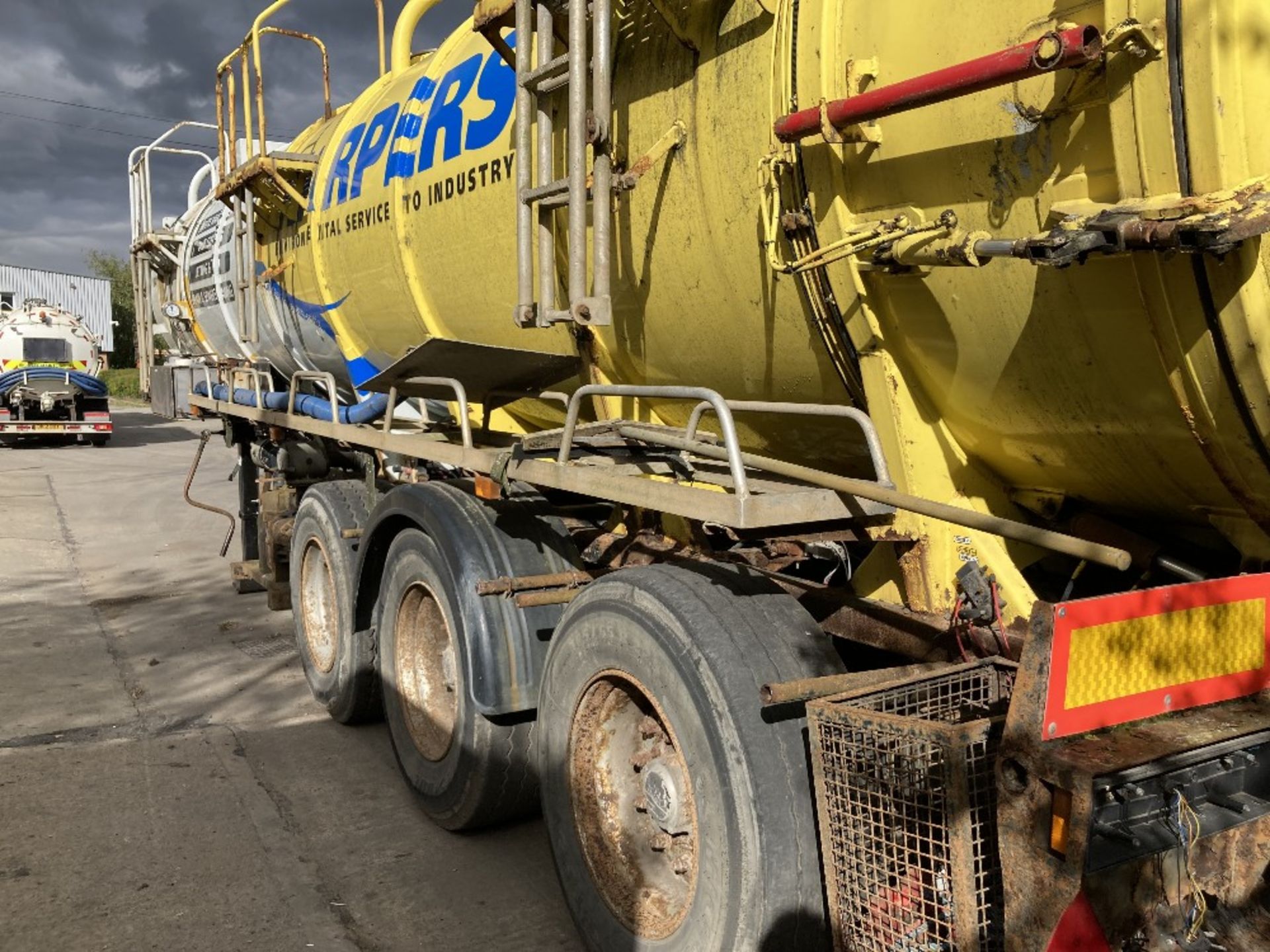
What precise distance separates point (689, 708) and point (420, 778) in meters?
2.07

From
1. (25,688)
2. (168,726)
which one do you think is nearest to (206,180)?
(25,688)

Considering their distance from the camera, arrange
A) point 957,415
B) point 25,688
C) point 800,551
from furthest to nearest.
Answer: point 25,688 < point 800,551 < point 957,415

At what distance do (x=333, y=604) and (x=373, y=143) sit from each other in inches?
92.3

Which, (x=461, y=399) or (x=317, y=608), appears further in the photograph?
(x=317, y=608)

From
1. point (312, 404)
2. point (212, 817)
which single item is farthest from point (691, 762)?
point (312, 404)

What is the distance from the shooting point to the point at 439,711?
425 centimetres

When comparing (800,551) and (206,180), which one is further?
Result: (206,180)

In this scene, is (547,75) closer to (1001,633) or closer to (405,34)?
(1001,633)

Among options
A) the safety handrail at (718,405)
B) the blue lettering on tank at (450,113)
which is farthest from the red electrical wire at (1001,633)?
the blue lettering on tank at (450,113)

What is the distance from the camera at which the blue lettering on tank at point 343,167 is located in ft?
16.7

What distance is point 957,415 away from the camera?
242 cm

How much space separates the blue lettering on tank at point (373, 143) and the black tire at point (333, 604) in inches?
60.9

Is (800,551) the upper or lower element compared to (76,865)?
upper

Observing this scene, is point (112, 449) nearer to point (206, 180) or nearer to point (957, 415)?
point (206, 180)
